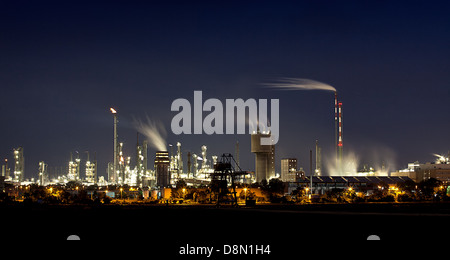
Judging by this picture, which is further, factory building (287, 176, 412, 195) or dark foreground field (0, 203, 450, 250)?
factory building (287, 176, 412, 195)

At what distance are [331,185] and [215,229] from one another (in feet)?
475

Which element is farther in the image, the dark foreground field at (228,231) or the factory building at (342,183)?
A: the factory building at (342,183)

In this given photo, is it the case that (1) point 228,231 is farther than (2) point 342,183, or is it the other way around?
(2) point 342,183

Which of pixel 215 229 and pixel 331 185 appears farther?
pixel 331 185

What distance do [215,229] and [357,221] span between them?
12.0 metres

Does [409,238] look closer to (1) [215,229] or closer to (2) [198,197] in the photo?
(1) [215,229]

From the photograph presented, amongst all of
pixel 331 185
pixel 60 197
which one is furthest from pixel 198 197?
pixel 331 185

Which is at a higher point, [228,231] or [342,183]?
[342,183]
